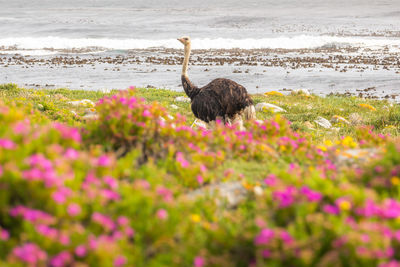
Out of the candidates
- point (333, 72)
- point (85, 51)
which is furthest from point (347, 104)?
point (85, 51)

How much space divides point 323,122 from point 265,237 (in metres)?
11.8

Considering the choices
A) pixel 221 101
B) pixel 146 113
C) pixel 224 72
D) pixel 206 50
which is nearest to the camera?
pixel 146 113

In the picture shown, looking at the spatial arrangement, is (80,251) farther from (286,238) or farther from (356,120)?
(356,120)

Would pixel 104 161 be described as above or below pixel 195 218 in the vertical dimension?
above

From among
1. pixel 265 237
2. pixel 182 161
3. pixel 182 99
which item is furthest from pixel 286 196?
pixel 182 99

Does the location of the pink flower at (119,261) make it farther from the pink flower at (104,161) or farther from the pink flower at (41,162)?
the pink flower at (104,161)

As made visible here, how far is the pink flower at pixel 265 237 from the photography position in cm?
282

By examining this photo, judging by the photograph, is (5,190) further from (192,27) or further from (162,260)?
(192,27)

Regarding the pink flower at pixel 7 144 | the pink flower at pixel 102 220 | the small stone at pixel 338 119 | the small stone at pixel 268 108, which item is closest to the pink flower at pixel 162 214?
the pink flower at pixel 102 220

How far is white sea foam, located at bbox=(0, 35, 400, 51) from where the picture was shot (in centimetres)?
5359

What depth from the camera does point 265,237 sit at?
2.83 m

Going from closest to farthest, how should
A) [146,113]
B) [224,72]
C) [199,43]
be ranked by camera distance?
[146,113]
[224,72]
[199,43]

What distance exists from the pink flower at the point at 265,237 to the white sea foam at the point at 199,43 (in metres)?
50.6

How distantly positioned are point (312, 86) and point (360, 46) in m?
29.1
